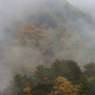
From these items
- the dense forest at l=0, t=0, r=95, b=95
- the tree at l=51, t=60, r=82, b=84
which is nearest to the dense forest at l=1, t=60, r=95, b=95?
the tree at l=51, t=60, r=82, b=84

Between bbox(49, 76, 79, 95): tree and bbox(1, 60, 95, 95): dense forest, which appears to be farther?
bbox(1, 60, 95, 95): dense forest

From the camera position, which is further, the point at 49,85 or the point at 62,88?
the point at 49,85

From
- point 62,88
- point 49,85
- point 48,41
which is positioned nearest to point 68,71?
point 62,88

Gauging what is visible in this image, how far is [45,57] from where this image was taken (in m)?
58.3

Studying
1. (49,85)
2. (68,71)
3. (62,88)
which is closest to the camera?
(62,88)

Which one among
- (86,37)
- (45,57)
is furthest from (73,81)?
(86,37)

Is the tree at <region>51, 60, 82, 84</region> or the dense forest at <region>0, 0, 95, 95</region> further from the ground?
the dense forest at <region>0, 0, 95, 95</region>

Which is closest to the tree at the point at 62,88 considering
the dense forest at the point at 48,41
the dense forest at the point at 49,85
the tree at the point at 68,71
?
the dense forest at the point at 49,85

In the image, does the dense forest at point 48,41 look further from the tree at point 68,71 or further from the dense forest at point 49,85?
the dense forest at point 49,85

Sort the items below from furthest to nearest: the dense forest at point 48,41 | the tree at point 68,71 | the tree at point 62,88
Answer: the dense forest at point 48,41 → the tree at point 68,71 → the tree at point 62,88

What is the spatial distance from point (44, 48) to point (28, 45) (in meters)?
8.65

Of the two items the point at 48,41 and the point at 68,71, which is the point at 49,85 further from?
the point at 48,41

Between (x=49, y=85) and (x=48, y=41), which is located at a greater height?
(x=48, y=41)

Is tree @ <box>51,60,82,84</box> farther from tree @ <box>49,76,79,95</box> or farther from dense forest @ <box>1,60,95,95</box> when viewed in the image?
tree @ <box>49,76,79,95</box>
